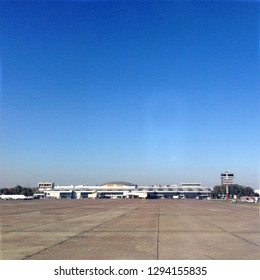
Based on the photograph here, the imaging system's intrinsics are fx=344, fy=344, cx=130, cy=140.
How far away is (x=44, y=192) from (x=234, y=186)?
4207 inches

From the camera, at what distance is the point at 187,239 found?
16.2 meters
